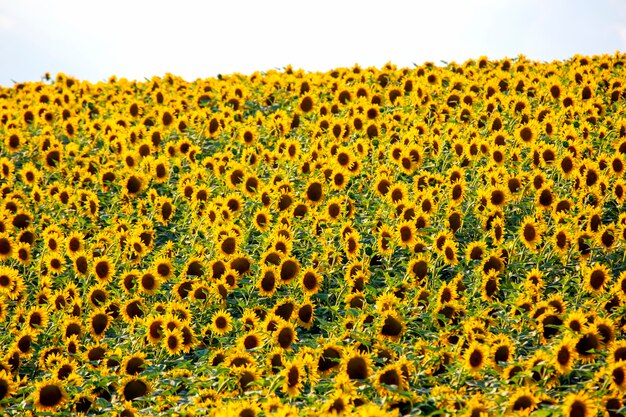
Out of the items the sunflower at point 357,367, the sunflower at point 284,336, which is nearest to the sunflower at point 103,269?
the sunflower at point 284,336

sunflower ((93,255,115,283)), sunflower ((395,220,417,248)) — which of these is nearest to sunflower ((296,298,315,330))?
sunflower ((395,220,417,248))

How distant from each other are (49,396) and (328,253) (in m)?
3.70

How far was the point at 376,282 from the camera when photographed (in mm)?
9484

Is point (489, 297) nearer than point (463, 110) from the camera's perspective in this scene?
Yes

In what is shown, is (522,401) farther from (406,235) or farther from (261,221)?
(261,221)

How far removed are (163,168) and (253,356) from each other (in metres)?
5.17

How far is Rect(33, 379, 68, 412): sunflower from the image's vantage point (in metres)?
7.30

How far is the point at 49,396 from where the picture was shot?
7305 mm

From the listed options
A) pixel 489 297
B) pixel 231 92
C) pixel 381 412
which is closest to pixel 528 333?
pixel 489 297

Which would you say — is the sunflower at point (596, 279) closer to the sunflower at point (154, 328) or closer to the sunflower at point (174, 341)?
the sunflower at point (174, 341)

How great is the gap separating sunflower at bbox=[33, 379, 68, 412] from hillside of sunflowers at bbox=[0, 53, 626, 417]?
0.02 m

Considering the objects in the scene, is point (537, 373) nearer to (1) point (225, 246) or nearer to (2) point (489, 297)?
(2) point (489, 297)

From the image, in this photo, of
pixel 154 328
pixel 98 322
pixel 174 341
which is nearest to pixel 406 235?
pixel 174 341

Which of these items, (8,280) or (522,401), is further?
(8,280)
